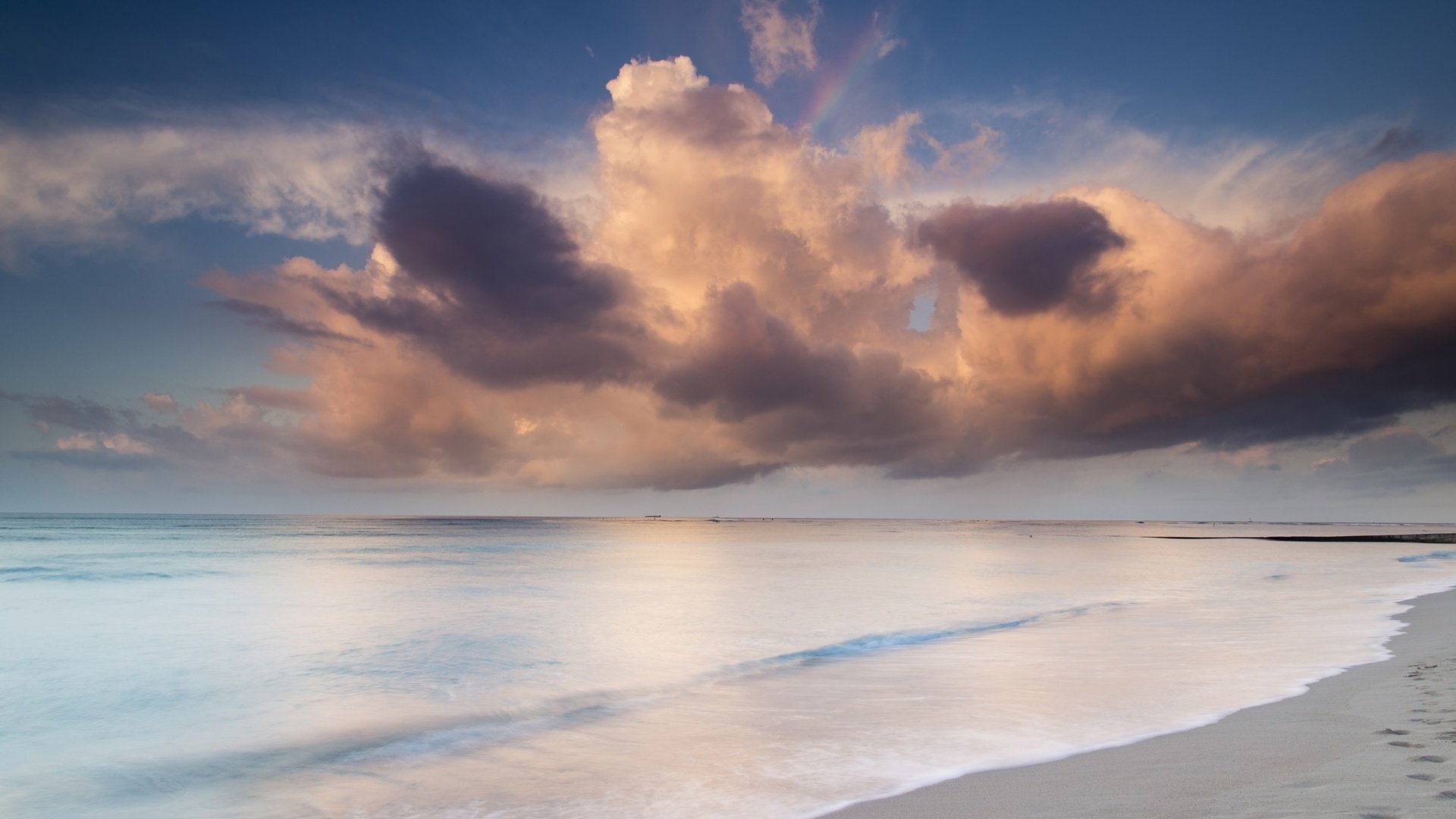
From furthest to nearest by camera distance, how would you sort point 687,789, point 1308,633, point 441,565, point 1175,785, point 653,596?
point 441,565
point 653,596
point 1308,633
point 687,789
point 1175,785

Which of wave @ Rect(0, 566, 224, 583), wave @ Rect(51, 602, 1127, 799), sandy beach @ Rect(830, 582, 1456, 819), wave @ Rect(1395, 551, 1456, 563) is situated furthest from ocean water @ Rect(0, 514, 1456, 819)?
wave @ Rect(1395, 551, 1456, 563)

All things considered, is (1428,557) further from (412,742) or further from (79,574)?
(79,574)

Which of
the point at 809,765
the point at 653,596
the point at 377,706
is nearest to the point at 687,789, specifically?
the point at 809,765

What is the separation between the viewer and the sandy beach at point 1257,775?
5543mm

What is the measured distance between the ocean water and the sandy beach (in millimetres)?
497

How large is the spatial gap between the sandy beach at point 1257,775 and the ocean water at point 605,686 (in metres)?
0.50

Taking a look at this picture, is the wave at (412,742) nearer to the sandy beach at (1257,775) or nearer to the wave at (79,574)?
the sandy beach at (1257,775)

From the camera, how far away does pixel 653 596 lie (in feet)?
94.7

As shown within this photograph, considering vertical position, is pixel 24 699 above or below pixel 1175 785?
below

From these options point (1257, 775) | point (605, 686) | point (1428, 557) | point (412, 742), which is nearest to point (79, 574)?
point (605, 686)

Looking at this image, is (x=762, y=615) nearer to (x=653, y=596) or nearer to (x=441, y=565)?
(x=653, y=596)

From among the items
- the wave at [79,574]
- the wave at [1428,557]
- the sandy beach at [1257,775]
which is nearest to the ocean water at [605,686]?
the sandy beach at [1257,775]

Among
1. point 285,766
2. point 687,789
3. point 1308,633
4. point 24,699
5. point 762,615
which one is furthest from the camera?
point 762,615

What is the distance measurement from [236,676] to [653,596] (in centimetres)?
1571
